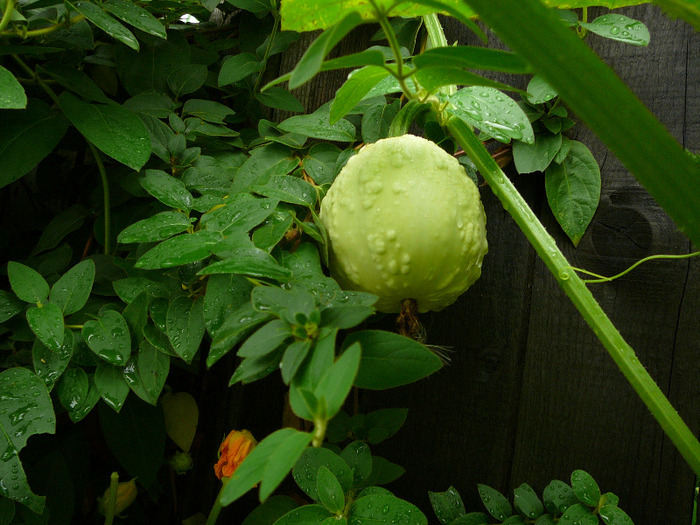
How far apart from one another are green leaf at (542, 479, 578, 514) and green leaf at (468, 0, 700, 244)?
0.42 meters

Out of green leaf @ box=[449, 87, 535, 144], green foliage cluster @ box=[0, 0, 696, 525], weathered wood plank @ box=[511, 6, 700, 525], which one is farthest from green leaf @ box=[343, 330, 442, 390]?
weathered wood plank @ box=[511, 6, 700, 525]

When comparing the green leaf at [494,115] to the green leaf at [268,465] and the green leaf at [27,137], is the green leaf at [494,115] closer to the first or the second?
the green leaf at [268,465]

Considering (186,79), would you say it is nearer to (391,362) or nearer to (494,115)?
(494,115)

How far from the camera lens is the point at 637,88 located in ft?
2.67

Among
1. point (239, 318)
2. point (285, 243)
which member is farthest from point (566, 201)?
point (239, 318)

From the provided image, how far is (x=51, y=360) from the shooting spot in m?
0.63

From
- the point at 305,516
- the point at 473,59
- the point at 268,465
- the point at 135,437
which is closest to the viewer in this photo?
the point at 268,465

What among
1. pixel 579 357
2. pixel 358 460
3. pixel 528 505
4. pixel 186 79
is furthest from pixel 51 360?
pixel 579 357

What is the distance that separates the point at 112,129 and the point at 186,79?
0.21m

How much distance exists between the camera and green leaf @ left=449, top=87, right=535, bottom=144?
648mm

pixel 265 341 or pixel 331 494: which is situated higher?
pixel 265 341

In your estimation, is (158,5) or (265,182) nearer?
(265,182)

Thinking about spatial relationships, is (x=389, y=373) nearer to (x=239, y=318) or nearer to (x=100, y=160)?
(x=239, y=318)

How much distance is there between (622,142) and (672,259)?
457mm
